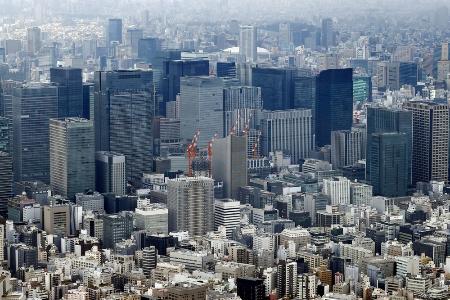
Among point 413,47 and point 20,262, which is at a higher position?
point 413,47

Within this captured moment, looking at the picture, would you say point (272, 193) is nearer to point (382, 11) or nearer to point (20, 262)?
point (382, 11)

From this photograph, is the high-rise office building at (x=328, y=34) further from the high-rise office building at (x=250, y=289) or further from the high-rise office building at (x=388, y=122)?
the high-rise office building at (x=250, y=289)

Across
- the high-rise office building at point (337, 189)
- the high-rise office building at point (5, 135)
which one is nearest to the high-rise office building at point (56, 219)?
the high-rise office building at point (5, 135)

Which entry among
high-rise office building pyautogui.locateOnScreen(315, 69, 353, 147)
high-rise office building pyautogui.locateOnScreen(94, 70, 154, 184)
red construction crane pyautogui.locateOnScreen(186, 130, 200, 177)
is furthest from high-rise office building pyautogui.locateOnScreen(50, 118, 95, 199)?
high-rise office building pyautogui.locateOnScreen(315, 69, 353, 147)

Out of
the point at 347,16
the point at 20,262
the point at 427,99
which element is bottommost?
the point at 20,262

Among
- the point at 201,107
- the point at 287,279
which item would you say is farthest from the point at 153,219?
the point at 201,107

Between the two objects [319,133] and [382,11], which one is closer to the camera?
[382,11]

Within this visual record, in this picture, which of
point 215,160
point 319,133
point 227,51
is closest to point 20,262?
point 215,160
